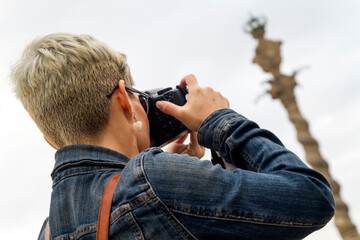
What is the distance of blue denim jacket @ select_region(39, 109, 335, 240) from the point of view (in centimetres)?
87

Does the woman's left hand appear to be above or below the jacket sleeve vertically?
below

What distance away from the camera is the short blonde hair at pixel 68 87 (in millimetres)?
1137

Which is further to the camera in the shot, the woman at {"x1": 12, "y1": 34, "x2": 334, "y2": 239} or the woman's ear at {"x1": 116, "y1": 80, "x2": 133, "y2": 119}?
the woman's ear at {"x1": 116, "y1": 80, "x2": 133, "y2": 119}

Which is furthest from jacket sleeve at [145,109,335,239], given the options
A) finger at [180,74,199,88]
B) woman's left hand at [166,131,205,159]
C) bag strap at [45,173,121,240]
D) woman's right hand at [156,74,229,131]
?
woman's left hand at [166,131,205,159]

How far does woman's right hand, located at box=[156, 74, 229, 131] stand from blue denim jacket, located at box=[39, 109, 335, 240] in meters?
0.20

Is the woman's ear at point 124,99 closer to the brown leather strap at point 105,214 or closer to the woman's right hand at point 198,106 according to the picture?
the woman's right hand at point 198,106

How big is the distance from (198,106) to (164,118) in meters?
0.24

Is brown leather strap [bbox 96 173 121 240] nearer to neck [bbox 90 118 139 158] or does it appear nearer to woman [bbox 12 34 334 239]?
woman [bbox 12 34 334 239]

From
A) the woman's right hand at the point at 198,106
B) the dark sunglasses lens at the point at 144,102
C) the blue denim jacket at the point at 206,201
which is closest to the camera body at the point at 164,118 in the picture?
the dark sunglasses lens at the point at 144,102

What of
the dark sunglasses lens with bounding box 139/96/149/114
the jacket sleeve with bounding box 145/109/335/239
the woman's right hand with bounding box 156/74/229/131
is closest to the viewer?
the jacket sleeve with bounding box 145/109/335/239

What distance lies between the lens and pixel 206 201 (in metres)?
0.87

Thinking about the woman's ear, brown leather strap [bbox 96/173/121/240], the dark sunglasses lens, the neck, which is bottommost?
brown leather strap [bbox 96/173/121/240]

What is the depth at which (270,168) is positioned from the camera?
98 cm

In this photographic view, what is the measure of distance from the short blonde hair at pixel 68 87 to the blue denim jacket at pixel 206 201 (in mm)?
225
